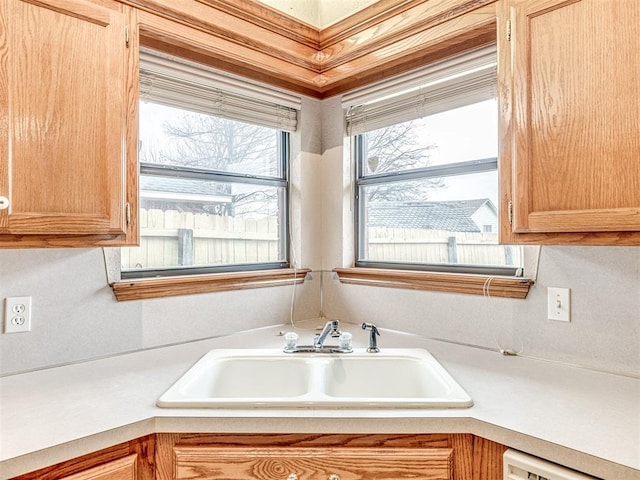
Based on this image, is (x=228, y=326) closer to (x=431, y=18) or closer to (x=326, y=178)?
(x=326, y=178)

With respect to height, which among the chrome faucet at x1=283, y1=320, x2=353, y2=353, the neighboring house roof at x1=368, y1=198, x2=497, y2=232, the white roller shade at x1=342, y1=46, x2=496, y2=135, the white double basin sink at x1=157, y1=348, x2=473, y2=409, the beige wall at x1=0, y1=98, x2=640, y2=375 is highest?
the white roller shade at x1=342, y1=46, x2=496, y2=135

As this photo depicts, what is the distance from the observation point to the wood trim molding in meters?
1.46

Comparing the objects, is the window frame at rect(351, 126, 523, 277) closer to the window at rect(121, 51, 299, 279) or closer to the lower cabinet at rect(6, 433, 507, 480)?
the window at rect(121, 51, 299, 279)

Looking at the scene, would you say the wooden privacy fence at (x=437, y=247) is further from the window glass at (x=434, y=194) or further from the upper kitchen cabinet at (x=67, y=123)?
the upper kitchen cabinet at (x=67, y=123)

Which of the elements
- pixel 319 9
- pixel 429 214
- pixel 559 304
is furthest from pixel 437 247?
pixel 319 9

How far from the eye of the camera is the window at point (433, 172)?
1.73 meters

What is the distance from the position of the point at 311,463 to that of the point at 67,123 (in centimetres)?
118

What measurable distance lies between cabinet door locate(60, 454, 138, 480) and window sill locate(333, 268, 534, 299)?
129 centimetres

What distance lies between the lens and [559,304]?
1.45m

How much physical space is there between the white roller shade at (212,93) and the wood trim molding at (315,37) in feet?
0.19

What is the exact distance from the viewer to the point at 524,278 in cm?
154

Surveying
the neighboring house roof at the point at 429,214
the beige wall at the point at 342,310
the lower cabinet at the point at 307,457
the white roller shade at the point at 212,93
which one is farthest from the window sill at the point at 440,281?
the white roller shade at the point at 212,93

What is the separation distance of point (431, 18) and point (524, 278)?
104 cm

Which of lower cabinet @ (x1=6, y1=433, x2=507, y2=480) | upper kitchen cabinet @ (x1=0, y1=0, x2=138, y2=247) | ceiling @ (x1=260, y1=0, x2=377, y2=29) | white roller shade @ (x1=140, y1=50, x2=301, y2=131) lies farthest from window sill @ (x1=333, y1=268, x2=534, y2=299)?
ceiling @ (x1=260, y1=0, x2=377, y2=29)
